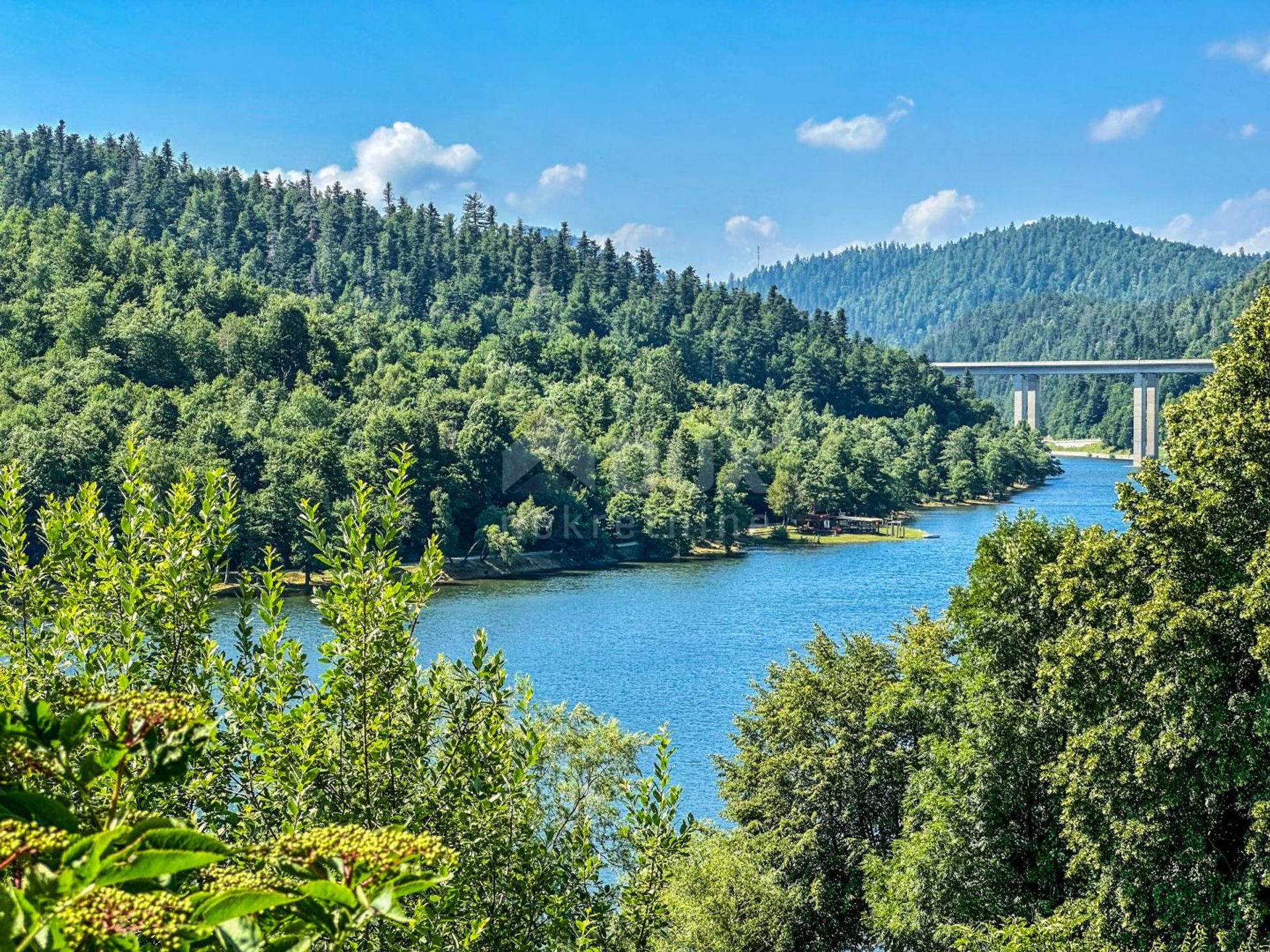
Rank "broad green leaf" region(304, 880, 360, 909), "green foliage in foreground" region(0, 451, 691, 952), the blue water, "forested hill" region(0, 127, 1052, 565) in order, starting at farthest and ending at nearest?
"forested hill" region(0, 127, 1052, 565), the blue water, "green foliage in foreground" region(0, 451, 691, 952), "broad green leaf" region(304, 880, 360, 909)

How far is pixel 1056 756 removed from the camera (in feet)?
51.6

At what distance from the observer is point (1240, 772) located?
503 inches

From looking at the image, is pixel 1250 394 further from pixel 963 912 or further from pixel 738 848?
pixel 738 848

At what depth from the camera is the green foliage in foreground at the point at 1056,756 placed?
42.6ft

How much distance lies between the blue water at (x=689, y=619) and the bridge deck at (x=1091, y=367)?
2008 inches

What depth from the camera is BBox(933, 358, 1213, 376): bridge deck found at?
114m

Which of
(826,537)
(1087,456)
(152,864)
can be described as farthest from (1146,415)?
(152,864)

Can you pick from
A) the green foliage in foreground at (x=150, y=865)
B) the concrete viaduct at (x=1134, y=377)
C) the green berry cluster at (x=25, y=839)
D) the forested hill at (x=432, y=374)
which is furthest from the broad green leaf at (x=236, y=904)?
the concrete viaduct at (x=1134, y=377)

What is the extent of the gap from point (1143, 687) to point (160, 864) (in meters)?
13.4

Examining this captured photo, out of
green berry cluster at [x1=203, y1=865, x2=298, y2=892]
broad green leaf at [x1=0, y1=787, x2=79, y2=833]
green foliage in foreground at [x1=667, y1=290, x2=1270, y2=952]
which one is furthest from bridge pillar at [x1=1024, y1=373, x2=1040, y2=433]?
broad green leaf at [x1=0, y1=787, x2=79, y2=833]

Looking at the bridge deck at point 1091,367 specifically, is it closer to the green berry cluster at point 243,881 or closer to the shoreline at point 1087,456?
the shoreline at point 1087,456

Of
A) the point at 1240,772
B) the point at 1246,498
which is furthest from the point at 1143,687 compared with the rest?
the point at 1246,498

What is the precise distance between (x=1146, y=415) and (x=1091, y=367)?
11696mm

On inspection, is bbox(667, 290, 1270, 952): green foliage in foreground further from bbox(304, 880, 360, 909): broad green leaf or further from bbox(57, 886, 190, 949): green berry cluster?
bbox(57, 886, 190, 949): green berry cluster
